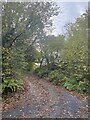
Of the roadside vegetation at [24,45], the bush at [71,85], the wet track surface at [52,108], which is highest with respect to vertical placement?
the roadside vegetation at [24,45]

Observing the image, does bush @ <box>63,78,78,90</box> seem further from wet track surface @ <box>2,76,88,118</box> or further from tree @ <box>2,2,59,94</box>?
tree @ <box>2,2,59,94</box>

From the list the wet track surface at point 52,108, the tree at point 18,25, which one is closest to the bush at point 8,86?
the tree at point 18,25

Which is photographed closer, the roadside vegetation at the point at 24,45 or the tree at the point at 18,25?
the roadside vegetation at the point at 24,45

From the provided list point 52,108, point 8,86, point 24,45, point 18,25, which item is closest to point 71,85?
point 8,86

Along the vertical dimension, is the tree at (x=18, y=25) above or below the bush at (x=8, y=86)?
above

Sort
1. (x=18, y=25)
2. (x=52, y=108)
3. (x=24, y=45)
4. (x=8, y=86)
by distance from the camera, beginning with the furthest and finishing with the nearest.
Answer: (x=24, y=45) → (x=18, y=25) → (x=8, y=86) → (x=52, y=108)

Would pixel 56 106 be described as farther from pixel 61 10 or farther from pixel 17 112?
pixel 61 10

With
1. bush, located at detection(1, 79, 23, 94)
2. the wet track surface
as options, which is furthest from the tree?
the wet track surface

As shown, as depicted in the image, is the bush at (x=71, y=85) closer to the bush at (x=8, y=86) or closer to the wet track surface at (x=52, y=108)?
the wet track surface at (x=52, y=108)

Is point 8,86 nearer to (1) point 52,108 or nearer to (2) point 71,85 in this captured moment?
(1) point 52,108

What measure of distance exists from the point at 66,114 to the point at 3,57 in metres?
4.79

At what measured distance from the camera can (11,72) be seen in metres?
11.6

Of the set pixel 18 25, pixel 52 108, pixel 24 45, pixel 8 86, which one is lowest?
pixel 52 108

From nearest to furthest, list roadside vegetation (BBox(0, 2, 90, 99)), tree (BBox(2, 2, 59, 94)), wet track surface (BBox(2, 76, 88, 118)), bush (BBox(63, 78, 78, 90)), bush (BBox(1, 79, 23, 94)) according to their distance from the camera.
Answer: wet track surface (BBox(2, 76, 88, 118)) < bush (BBox(1, 79, 23, 94)) < roadside vegetation (BBox(0, 2, 90, 99)) < tree (BBox(2, 2, 59, 94)) < bush (BBox(63, 78, 78, 90))
